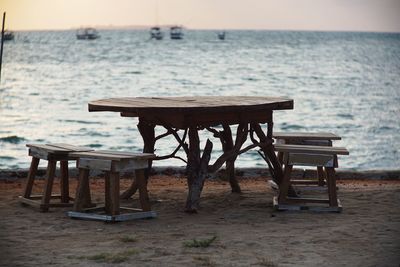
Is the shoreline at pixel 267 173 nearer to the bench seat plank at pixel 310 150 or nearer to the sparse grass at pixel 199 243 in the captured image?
the bench seat plank at pixel 310 150

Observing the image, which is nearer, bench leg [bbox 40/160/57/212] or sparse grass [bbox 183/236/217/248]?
sparse grass [bbox 183/236/217/248]

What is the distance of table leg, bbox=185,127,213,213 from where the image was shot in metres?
8.17

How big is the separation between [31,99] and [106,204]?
34501 millimetres

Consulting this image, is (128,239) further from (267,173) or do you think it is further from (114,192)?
(267,173)

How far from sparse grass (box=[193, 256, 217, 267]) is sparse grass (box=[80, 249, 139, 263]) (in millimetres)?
524

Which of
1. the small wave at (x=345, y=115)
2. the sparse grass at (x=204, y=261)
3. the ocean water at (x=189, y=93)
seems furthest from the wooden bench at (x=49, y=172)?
the small wave at (x=345, y=115)

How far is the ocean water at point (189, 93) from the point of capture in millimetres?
23641

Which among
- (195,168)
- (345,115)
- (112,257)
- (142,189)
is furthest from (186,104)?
(345,115)

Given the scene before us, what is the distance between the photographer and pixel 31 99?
136ft

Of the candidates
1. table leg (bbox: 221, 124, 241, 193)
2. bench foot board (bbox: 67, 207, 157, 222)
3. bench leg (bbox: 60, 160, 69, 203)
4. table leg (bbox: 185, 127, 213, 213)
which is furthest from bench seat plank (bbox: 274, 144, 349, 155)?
bench leg (bbox: 60, 160, 69, 203)

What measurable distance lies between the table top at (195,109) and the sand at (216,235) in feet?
3.05

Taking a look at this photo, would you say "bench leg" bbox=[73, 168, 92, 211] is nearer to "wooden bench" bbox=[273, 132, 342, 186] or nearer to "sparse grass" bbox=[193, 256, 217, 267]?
"sparse grass" bbox=[193, 256, 217, 267]

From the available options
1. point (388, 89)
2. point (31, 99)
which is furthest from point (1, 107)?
point (388, 89)

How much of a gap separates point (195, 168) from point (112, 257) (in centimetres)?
224
